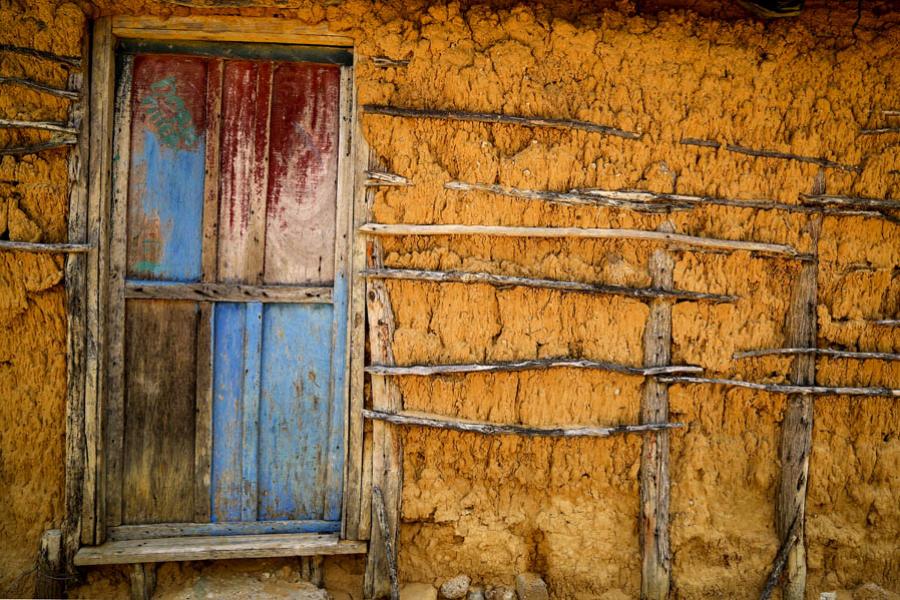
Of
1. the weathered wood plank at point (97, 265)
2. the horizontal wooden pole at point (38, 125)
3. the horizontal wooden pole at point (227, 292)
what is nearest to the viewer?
the horizontal wooden pole at point (38, 125)

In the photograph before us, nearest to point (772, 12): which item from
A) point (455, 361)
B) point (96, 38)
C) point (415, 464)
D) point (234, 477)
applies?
point (455, 361)

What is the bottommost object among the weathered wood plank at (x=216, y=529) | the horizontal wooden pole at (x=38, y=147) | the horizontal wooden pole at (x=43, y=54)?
the weathered wood plank at (x=216, y=529)

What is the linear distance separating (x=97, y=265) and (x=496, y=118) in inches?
83.0

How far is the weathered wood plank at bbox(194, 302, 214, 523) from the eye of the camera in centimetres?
312

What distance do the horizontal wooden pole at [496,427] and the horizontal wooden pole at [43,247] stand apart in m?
1.59

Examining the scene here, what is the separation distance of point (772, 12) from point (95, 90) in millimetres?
3330

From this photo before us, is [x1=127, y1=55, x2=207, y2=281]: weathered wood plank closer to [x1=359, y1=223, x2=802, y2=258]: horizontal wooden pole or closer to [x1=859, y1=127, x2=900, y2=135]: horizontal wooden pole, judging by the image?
[x1=359, y1=223, x2=802, y2=258]: horizontal wooden pole

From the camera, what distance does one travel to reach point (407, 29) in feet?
9.96

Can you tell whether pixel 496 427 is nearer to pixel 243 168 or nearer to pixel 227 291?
pixel 227 291

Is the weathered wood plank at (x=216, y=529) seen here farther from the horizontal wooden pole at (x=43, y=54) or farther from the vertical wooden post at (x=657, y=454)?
the horizontal wooden pole at (x=43, y=54)

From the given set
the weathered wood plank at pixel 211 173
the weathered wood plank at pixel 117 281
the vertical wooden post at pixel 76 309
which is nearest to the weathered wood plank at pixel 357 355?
the weathered wood plank at pixel 211 173

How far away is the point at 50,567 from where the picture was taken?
2934 millimetres

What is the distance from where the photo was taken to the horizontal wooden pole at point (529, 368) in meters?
3.03

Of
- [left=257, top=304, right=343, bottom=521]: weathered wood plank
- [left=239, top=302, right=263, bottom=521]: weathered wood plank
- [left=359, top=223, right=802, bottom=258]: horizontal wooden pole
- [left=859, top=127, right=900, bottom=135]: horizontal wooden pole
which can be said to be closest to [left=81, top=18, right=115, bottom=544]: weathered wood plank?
[left=239, top=302, right=263, bottom=521]: weathered wood plank
